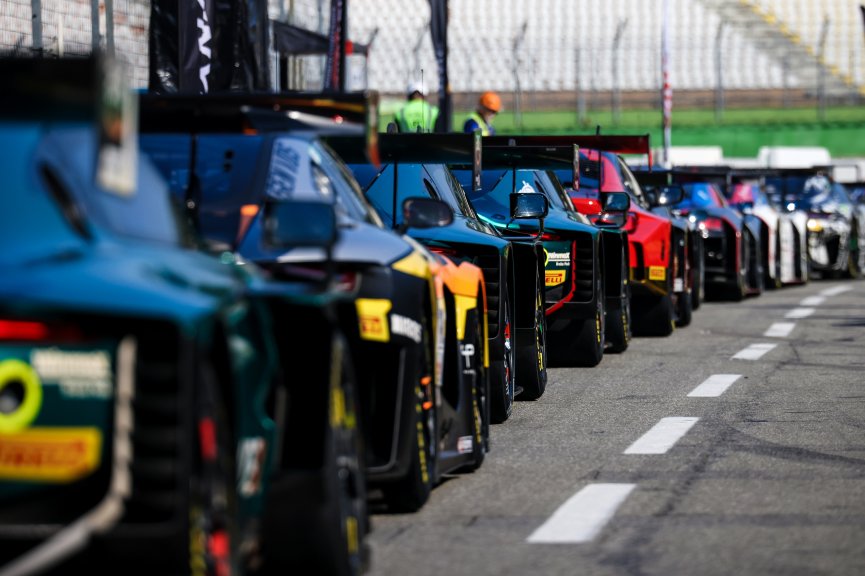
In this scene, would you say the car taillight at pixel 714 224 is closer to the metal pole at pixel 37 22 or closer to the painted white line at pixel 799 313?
the painted white line at pixel 799 313

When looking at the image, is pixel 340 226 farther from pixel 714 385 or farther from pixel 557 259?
pixel 557 259

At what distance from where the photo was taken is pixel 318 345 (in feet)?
17.8

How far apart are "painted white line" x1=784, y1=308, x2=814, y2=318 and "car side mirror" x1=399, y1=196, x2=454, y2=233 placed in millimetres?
12904

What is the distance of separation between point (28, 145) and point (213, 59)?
13.1 metres

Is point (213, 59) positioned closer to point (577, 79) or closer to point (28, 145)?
point (28, 145)

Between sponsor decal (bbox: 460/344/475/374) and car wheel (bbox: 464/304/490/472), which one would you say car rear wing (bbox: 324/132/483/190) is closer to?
car wheel (bbox: 464/304/490/472)

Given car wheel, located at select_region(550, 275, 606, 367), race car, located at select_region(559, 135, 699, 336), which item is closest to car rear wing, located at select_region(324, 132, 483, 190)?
car wheel, located at select_region(550, 275, 606, 367)

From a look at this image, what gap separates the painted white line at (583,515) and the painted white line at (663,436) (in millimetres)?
1272

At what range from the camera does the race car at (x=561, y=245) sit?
500 inches

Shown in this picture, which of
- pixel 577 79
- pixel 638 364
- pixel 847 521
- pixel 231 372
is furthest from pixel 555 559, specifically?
pixel 577 79

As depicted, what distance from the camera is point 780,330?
1803 cm

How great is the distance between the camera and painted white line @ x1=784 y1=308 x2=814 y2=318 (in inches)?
794

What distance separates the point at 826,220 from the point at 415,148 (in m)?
19.3

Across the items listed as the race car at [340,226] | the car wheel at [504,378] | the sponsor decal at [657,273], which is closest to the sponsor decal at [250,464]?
the race car at [340,226]
